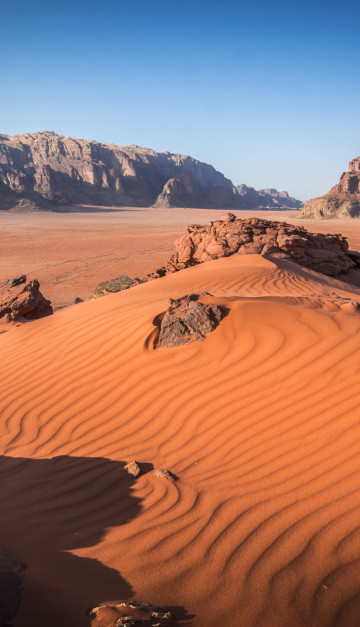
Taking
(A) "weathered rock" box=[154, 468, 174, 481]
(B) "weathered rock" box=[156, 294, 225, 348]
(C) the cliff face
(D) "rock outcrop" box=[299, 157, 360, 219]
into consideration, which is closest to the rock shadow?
(A) "weathered rock" box=[154, 468, 174, 481]

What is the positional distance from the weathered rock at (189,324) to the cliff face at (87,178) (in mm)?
70784

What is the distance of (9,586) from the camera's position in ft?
6.20

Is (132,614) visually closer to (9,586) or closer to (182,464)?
(9,586)

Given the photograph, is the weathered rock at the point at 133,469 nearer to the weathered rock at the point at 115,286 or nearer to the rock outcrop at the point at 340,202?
the weathered rock at the point at 115,286

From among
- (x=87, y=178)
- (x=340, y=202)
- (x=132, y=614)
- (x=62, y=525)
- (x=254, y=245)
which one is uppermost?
(x=87, y=178)

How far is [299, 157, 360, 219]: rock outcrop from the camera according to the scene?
64750 millimetres

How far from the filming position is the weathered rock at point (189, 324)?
16.0 feet

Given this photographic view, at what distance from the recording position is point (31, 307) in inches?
344

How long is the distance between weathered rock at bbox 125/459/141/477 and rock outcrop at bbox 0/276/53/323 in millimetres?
5996

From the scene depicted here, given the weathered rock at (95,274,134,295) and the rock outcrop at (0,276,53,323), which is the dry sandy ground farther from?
the rock outcrop at (0,276,53,323)

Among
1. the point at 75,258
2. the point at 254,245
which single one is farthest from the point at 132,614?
the point at 75,258

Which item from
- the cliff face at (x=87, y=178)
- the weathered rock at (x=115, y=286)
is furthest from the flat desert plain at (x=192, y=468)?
the cliff face at (x=87, y=178)

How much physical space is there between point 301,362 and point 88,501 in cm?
225

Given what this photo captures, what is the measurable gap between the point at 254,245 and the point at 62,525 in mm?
10413
